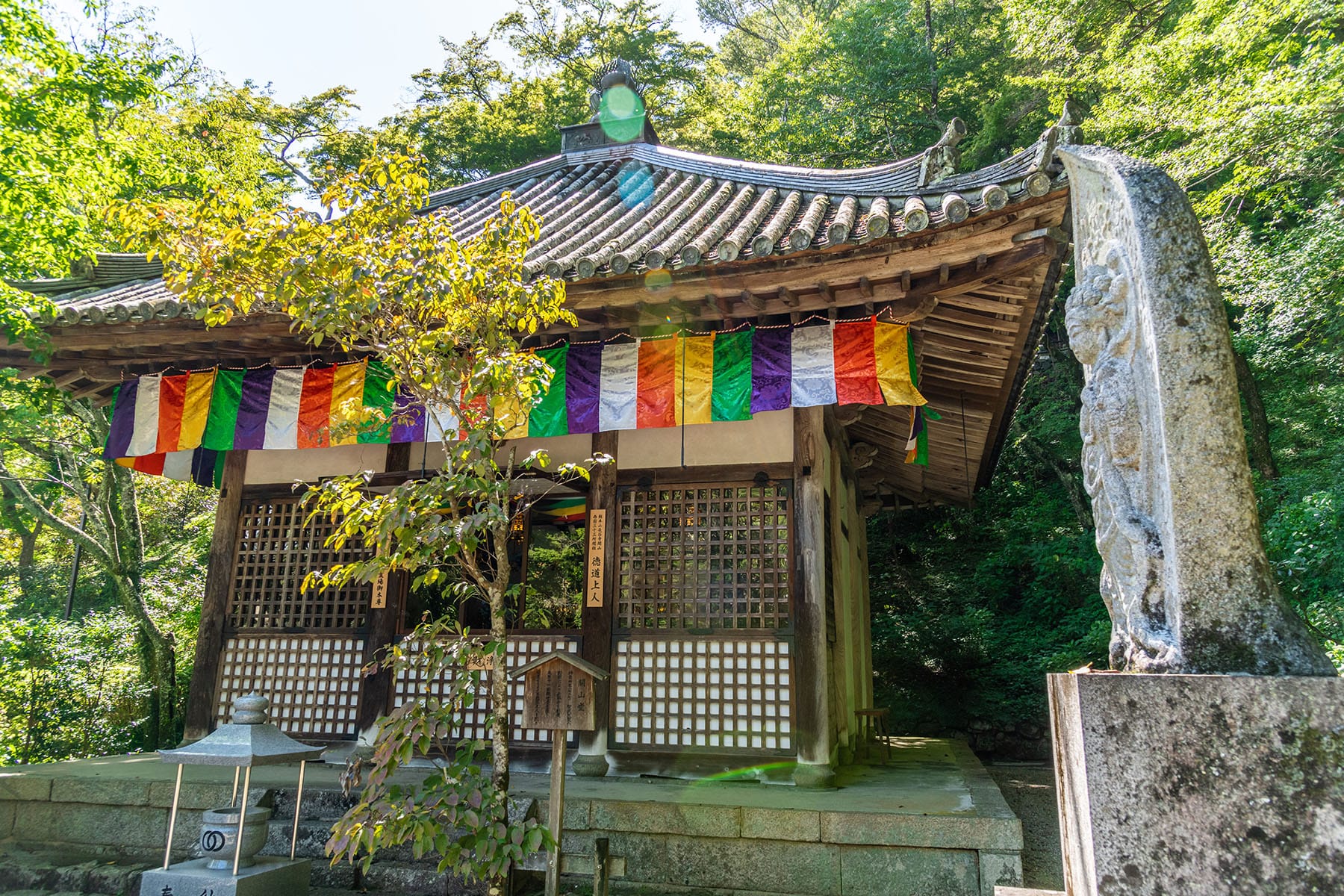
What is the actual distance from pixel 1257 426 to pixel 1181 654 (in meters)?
14.3

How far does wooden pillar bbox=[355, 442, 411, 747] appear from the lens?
7.55 metres

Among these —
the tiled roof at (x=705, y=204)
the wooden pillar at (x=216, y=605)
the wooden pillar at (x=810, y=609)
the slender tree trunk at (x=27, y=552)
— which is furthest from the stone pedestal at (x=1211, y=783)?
the slender tree trunk at (x=27, y=552)

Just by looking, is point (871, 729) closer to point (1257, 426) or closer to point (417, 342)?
point (417, 342)

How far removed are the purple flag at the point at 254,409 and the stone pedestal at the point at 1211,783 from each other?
25.2 ft

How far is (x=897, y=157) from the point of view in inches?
821

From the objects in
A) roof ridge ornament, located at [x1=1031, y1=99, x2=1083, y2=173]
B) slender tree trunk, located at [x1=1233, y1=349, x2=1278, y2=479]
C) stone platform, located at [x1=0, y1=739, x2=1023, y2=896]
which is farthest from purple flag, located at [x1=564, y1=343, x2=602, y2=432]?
slender tree trunk, located at [x1=1233, y1=349, x2=1278, y2=479]

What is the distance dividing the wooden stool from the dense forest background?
4732mm

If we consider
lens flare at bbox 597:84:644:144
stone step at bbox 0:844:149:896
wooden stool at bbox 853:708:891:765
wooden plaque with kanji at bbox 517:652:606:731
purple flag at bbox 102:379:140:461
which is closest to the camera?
wooden plaque with kanji at bbox 517:652:606:731

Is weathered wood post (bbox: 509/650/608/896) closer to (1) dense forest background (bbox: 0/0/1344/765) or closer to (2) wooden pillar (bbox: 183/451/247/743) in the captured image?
(1) dense forest background (bbox: 0/0/1344/765)

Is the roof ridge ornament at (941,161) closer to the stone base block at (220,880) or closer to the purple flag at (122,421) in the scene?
the stone base block at (220,880)

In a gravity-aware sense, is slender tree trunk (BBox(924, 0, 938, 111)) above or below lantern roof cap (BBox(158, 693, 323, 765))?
above

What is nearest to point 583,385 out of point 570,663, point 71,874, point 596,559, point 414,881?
point 596,559

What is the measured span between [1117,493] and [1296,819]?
1051 millimetres

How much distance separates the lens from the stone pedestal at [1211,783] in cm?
207
